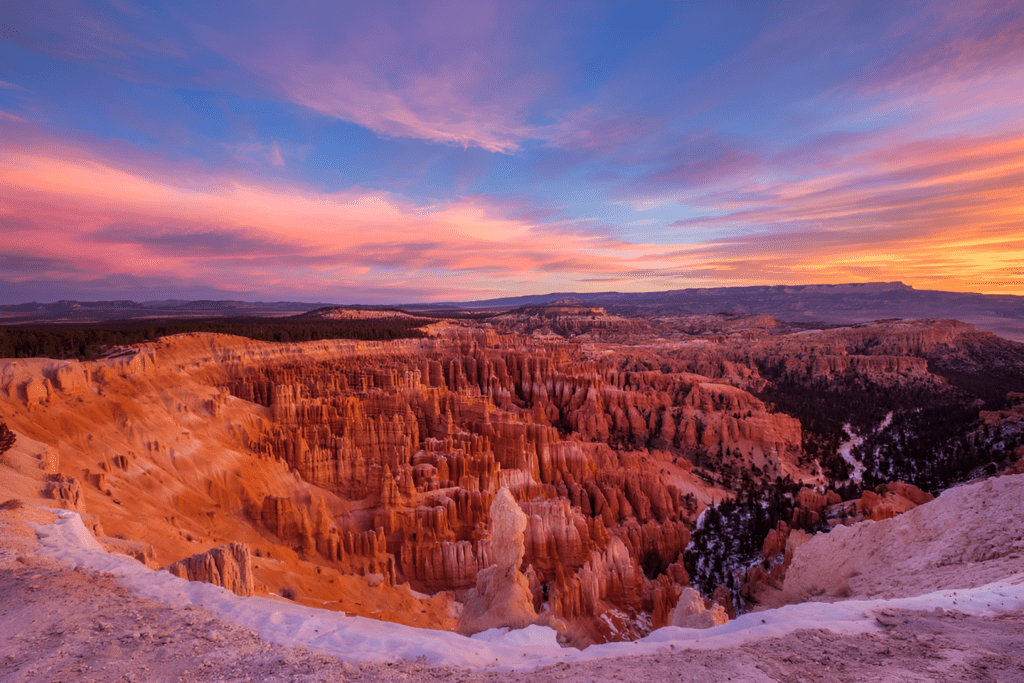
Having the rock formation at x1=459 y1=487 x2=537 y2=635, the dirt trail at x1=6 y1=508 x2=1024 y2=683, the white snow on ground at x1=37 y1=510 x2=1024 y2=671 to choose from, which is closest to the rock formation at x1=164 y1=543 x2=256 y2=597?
the white snow on ground at x1=37 y1=510 x2=1024 y2=671

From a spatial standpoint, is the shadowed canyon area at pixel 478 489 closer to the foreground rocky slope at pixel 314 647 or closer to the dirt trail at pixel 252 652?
the foreground rocky slope at pixel 314 647

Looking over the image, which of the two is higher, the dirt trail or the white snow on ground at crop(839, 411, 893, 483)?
the dirt trail

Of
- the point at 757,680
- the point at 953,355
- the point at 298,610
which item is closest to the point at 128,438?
the point at 298,610

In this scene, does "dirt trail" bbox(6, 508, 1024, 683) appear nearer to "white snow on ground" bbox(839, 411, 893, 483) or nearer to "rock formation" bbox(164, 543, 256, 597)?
"rock formation" bbox(164, 543, 256, 597)

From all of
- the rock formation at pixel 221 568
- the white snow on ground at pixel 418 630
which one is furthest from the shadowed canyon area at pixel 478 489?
the white snow on ground at pixel 418 630

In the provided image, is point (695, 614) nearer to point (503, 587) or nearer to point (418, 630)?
point (503, 587)

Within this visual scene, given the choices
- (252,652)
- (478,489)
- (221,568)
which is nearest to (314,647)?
(252,652)
